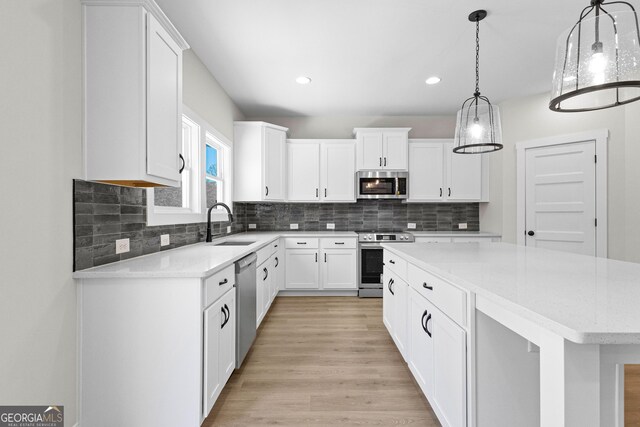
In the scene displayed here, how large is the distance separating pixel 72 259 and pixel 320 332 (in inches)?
81.5

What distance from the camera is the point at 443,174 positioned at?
4.29 metres

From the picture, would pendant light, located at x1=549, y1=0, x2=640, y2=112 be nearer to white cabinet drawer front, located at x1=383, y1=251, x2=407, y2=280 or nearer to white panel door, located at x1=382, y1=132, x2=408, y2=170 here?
white cabinet drawer front, located at x1=383, y1=251, x2=407, y2=280

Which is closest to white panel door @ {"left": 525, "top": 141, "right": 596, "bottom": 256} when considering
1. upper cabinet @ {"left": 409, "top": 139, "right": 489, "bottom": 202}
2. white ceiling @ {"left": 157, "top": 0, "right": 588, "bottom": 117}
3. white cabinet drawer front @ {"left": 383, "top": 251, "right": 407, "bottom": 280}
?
upper cabinet @ {"left": 409, "top": 139, "right": 489, "bottom": 202}

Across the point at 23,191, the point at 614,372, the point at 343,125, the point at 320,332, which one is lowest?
the point at 320,332

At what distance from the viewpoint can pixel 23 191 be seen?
1160 millimetres

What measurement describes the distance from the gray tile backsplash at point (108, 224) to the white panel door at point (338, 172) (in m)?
2.54

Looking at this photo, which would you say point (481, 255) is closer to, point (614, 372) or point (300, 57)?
point (614, 372)

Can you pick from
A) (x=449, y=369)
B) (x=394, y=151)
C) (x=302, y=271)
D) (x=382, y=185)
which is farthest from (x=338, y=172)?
(x=449, y=369)

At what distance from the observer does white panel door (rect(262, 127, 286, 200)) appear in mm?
4004

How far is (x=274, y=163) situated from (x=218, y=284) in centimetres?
271

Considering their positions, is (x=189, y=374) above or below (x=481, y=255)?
below

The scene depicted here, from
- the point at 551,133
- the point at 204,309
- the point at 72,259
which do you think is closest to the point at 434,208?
the point at 551,133

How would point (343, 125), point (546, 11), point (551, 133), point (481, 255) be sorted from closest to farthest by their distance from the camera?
point (481, 255) → point (546, 11) → point (551, 133) → point (343, 125)

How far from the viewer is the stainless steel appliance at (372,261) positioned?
3949 mm
